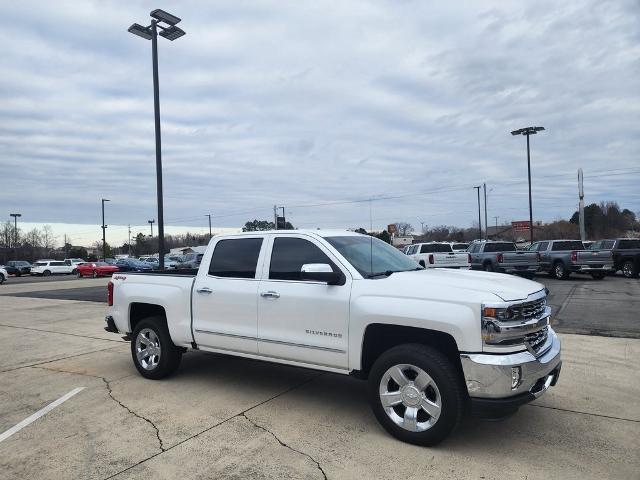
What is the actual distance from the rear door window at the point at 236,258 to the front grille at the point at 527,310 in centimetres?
271

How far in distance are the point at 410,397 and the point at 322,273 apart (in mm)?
1348

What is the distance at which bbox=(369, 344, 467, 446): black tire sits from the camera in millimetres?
3971

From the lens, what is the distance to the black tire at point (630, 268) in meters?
22.5

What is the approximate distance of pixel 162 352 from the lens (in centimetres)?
620

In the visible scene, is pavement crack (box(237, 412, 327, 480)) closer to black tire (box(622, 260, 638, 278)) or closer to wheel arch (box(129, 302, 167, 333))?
wheel arch (box(129, 302, 167, 333))

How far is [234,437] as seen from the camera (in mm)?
4418

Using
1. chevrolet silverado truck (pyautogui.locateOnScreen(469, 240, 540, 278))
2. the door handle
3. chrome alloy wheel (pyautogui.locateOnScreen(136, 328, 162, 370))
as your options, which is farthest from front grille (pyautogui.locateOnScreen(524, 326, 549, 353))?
chevrolet silverado truck (pyautogui.locateOnScreen(469, 240, 540, 278))

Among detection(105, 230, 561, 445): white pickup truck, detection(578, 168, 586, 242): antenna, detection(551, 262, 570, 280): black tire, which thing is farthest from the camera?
detection(578, 168, 586, 242): antenna

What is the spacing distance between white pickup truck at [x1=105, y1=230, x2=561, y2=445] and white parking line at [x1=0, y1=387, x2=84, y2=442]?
904 millimetres

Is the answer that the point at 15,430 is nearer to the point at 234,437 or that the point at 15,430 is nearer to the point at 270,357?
the point at 234,437

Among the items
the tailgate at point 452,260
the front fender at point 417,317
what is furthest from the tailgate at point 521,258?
the front fender at point 417,317

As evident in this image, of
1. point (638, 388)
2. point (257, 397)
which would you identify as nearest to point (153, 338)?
point (257, 397)

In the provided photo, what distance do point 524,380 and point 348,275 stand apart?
1.75 meters

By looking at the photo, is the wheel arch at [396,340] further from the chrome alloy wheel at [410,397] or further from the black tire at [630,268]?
the black tire at [630,268]
